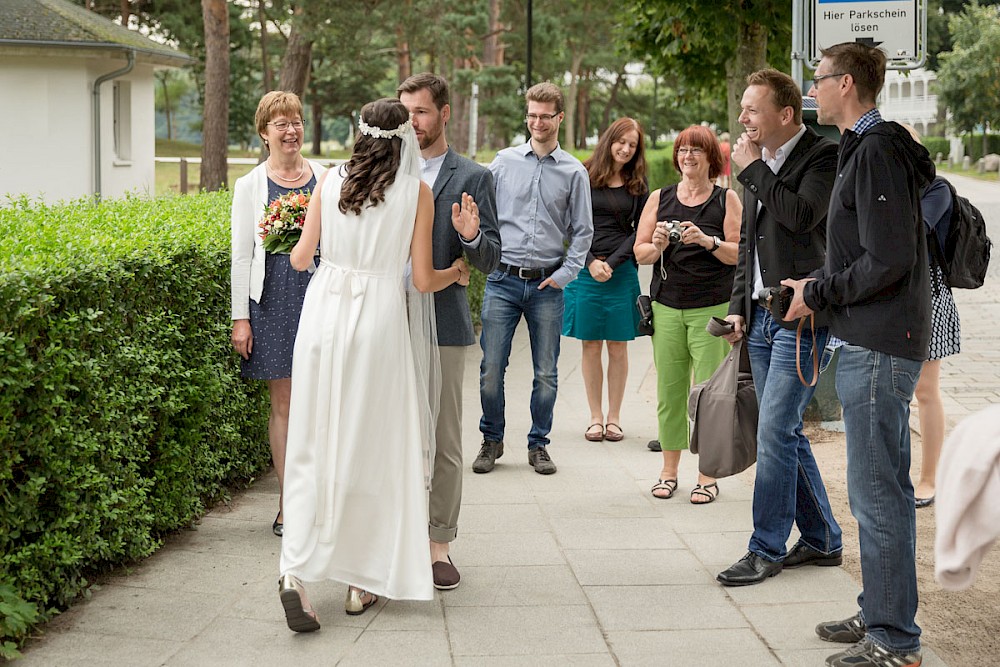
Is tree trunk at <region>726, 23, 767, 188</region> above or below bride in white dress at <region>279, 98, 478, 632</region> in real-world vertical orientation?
above

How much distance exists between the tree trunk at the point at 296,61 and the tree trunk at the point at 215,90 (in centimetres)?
253

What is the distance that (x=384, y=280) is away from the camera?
4770 mm

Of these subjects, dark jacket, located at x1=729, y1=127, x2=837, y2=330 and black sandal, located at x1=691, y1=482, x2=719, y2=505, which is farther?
black sandal, located at x1=691, y1=482, x2=719, y2=505

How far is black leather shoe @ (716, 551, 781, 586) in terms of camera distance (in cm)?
530

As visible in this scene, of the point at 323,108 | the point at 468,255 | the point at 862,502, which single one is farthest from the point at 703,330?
the point at 323,108

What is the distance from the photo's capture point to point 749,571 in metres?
5.33

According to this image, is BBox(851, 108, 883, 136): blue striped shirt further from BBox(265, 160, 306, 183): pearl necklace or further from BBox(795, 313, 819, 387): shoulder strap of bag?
BBox(265, 160, 306, 183): pearl necklace

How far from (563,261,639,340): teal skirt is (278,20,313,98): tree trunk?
2471 cm

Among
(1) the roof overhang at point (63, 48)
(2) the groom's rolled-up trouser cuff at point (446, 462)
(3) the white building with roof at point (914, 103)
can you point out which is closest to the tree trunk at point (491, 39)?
(1) the roof overhang at point (63, 48)

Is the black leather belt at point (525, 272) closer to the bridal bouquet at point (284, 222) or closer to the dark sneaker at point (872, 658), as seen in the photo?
the bridal bouquet at point (284, 222)

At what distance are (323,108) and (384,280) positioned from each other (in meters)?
80.4

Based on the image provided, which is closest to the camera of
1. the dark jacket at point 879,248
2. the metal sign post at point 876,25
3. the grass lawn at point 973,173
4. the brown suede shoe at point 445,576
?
the dark jacket at point 879,248

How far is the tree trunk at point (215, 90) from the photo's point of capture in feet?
90.0

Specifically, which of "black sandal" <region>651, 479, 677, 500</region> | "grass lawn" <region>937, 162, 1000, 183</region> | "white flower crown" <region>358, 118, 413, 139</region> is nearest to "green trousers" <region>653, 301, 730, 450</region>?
"black sandal" <region>651, 479, 677, 500</region>
